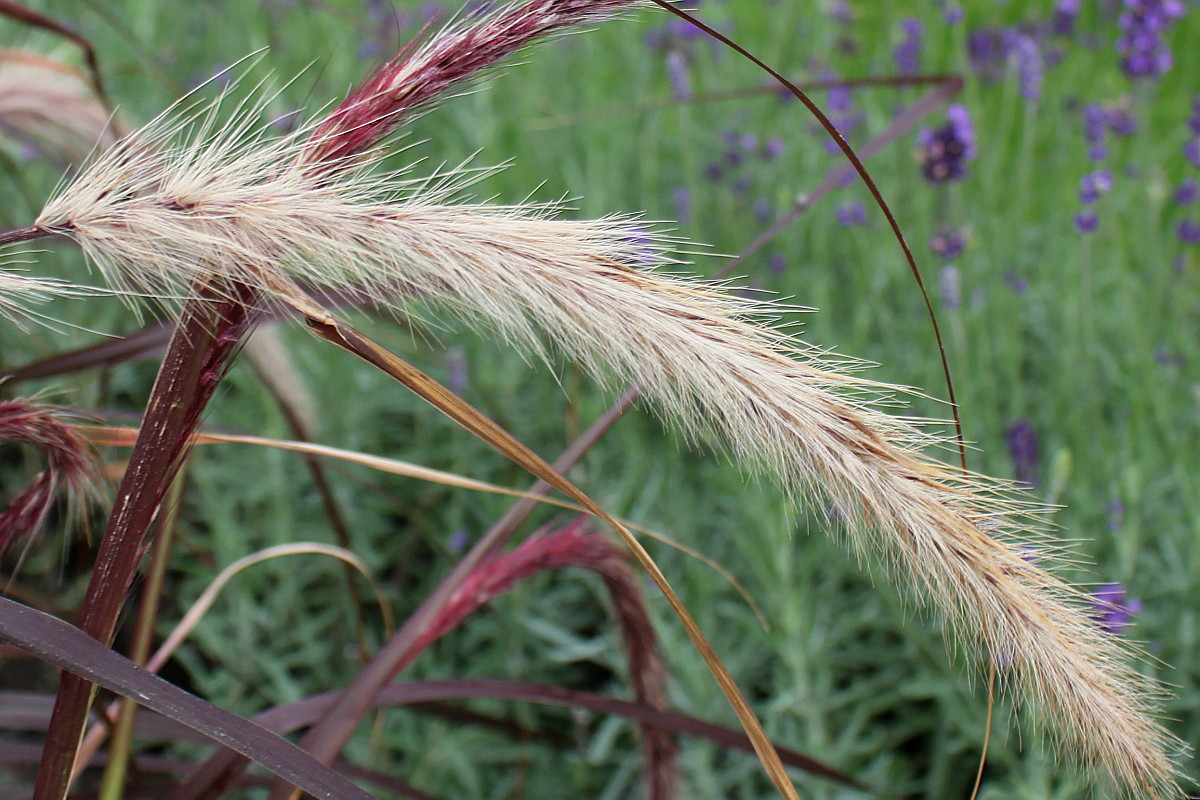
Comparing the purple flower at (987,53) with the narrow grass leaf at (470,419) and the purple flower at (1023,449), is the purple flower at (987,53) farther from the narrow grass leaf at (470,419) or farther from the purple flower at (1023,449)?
the narrow grass leaf at (470,419)

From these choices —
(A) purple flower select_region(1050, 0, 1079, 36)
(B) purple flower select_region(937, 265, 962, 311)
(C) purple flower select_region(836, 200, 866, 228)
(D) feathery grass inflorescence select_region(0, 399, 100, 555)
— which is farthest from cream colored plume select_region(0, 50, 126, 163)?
(A) purple flower select_region(1050, 0, 1079, 36)

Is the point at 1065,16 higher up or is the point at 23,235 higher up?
the point at 1065,16

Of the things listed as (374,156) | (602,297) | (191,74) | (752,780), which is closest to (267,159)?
(374,156)

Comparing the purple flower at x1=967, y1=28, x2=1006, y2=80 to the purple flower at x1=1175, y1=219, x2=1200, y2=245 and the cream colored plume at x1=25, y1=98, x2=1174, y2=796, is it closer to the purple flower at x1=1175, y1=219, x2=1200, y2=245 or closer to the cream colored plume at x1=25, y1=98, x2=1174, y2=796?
the purple flower at x1=1175, y1=219, x2=1200, y2=245

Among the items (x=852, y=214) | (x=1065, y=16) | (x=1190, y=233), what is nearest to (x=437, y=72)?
(x=852, y=214)

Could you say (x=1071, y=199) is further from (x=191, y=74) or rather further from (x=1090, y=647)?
(x=191, y=74)

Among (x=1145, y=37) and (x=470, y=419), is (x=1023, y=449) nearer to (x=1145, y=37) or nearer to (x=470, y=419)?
(x=1145, y=37)

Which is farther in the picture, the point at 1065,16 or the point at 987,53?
the point at 987,53

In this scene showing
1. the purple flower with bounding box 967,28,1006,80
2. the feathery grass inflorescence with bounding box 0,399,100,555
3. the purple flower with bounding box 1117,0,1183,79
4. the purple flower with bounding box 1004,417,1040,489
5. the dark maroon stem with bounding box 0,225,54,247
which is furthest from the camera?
the purple flower with bounding box 967,28,1006,80

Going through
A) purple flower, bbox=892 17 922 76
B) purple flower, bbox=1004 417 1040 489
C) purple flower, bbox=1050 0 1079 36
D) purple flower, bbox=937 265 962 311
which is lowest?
purple flower, bbox=1004 417 1040 489
